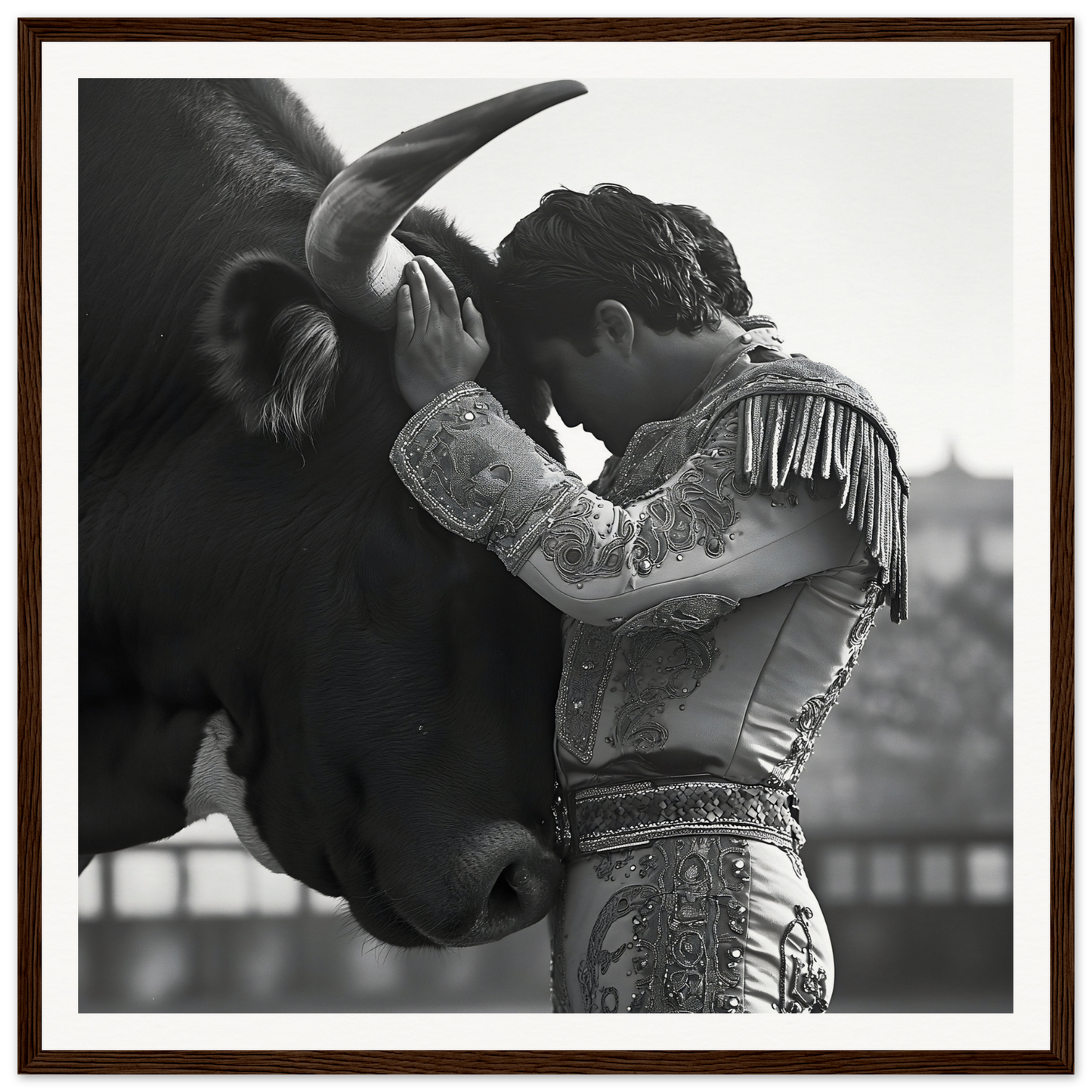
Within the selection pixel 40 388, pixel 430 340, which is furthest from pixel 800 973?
pixel 40 388

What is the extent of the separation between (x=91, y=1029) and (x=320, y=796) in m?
0.38

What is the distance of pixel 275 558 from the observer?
4.72 feet

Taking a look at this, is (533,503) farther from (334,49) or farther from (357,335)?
(334,49)

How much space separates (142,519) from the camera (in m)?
1.47

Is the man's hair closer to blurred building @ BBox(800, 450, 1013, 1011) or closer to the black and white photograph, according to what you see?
the black and white photograph

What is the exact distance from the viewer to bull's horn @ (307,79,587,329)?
1.23 m

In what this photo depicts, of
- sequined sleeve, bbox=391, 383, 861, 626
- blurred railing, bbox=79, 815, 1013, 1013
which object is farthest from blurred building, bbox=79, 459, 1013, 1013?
sequined sleeve, bbox=391, 383, 861, 626

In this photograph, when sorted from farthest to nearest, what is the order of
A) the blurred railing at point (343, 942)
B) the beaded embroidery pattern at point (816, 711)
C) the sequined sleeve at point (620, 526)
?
the blurred railing at point (343, 942) → the beaded embroidery pattern at point (816, 711) → the sequined sleeve at point (620, 526)

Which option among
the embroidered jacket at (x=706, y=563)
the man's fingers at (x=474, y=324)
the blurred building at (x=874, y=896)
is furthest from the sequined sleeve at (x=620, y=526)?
the blurred building at (x=874, y=896)

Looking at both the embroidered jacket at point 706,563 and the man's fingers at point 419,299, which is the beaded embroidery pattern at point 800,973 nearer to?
the embroidered jacket at point 706,563

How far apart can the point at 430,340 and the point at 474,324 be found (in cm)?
6

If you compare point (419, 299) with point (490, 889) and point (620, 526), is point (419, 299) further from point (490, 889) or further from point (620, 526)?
point (490, 889)

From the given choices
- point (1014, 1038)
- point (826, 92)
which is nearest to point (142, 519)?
point (826, 92)

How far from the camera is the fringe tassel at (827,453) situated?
1.22 meters
